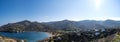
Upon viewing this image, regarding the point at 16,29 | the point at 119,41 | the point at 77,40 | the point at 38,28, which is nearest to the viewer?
the point at 119,41

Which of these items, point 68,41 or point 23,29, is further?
point 23,29

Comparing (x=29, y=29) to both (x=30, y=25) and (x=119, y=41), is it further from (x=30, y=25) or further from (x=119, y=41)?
(x=119, y=41)

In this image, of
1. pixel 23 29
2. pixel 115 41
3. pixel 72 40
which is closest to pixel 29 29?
pixel 23 29

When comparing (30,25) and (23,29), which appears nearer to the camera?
(23,29)

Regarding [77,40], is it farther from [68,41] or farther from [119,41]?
[119,41]

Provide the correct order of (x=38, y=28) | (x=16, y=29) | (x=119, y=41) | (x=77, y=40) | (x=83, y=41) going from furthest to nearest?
(x=38, y=28), (x=16, y=29), (x=77, y=40), (x=83, y=41), (x=119, y=41)

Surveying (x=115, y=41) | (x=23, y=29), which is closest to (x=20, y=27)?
(x=23, y=29)

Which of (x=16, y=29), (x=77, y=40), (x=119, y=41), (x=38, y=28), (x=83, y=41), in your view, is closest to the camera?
(x=119, y=41)

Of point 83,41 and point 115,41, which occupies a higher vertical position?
point 115,41

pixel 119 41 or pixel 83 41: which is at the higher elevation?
pixel 119 41
